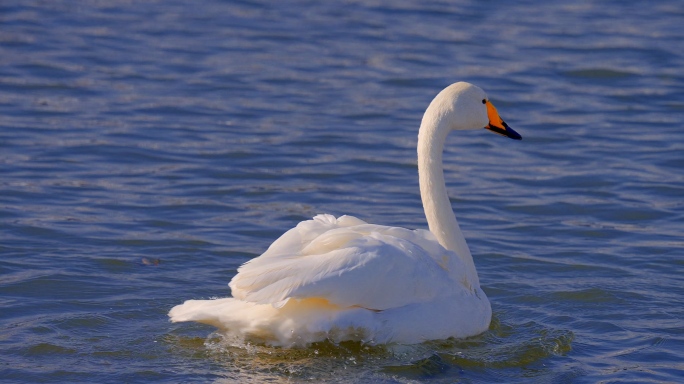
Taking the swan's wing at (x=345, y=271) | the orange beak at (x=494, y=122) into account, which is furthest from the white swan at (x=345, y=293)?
the orange beak at (x=494, y=122)

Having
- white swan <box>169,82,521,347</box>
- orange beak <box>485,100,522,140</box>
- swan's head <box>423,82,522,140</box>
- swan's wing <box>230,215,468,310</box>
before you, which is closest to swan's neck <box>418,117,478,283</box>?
swan's head <box>423,82,522,140</box>

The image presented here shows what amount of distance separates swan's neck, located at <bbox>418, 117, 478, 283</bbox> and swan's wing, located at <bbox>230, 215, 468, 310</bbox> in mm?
764

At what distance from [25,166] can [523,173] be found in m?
4.73

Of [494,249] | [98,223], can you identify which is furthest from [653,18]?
[98,223]

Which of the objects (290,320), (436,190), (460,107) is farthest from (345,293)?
(460,107)

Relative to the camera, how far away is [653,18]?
17500 millimetres

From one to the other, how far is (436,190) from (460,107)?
1.86 ft

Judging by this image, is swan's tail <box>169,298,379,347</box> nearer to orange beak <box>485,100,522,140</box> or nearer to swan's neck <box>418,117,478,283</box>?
swan's neck <box>418,117,478,283</box>

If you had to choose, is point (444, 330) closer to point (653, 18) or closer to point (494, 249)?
point (494, 249)

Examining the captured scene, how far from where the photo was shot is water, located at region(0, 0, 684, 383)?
678 centimetres

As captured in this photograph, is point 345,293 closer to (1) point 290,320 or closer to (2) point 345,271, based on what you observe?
(2) point 345,271

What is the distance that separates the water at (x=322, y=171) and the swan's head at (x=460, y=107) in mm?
1309

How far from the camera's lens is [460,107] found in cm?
750

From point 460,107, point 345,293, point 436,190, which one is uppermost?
point 460,107
